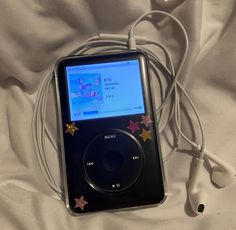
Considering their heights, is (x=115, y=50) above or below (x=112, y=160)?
above

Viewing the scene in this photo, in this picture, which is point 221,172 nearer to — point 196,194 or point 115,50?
point 196,194

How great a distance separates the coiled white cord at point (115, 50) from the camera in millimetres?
639

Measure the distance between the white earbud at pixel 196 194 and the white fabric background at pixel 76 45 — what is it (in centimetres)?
1

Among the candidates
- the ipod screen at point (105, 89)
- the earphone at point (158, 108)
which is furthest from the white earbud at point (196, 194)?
the ipod screen at point (105, 89)

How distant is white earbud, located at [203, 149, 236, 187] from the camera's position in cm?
61

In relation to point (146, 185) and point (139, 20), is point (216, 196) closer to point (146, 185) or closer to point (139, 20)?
point (146, 185)

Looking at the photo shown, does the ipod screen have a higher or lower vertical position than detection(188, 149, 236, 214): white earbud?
higher

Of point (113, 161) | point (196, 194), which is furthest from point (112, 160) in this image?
point (196, 194)

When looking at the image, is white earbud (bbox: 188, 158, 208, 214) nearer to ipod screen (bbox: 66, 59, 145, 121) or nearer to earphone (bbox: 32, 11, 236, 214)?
earphone (bbox: 32, 11, 236, 214)

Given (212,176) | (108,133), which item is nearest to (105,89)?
(108,133)

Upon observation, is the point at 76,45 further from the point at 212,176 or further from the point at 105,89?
the point at 212,176

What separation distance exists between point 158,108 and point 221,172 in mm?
118

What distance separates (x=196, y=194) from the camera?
0.61m

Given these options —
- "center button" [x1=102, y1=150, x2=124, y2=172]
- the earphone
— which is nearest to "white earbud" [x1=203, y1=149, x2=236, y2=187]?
the earphone
